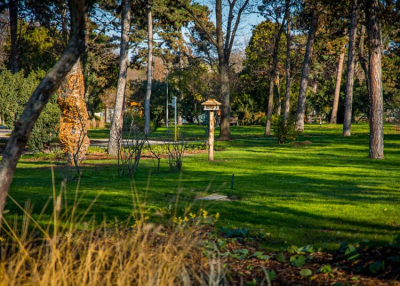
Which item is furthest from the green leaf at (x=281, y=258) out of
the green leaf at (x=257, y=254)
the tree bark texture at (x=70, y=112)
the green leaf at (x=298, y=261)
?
the tree bark texture at (x=70, y=112)

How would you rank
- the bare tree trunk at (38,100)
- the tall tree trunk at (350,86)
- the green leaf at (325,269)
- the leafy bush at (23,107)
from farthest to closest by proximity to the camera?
1. the tall tree trunk at (350,86)
2. the leafy bush at (23,107)
3. the green leaf at (325,269)
4. the bare tree trunk at (38,100)

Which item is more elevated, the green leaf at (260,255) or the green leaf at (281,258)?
the green leaf at (281,258)

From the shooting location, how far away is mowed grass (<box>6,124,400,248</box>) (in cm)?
699

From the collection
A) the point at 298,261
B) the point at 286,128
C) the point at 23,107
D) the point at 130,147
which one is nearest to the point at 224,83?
the point at 286,128

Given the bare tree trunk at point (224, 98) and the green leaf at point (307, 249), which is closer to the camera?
the green leaf at point (307, 249)

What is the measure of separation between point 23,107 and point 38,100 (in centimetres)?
1913

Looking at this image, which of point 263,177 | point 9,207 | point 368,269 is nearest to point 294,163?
point 263,177

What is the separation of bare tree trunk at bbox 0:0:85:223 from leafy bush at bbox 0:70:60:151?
15.0 metres

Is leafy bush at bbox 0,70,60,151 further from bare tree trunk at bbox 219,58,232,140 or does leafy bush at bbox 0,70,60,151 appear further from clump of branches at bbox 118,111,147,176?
bare tree trunk at bbox 219,58,232,140

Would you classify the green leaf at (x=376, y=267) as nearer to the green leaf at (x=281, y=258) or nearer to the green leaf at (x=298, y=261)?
the green leaf at (x=298, y=261)

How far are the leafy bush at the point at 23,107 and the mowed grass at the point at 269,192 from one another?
1988mm

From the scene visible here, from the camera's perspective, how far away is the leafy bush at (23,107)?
64.3ft

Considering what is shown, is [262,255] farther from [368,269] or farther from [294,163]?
[294,163]

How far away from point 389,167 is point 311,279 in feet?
37.2
